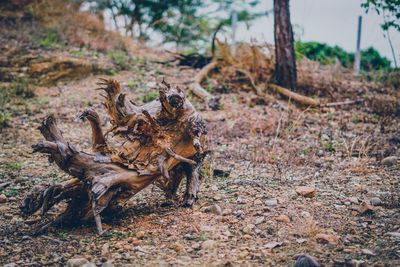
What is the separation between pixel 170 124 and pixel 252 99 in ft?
13.4

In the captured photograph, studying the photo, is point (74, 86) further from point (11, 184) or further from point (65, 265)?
point (65, 265)

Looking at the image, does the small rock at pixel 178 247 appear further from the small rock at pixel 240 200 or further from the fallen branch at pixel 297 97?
the fallen branch at pixel 297 97

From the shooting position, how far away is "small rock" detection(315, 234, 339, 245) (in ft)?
9.44

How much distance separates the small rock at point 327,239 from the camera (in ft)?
9.44

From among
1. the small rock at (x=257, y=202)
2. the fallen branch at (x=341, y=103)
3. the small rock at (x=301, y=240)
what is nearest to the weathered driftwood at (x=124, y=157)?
the small rock at (x=257, y=202)

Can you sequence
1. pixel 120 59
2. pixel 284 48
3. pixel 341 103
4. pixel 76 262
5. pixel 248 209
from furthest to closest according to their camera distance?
pixel 120 59, pixel 284 48, pixel 341 103, pixel 248 209, pixel 76 262

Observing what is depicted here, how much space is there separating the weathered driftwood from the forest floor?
196 mm

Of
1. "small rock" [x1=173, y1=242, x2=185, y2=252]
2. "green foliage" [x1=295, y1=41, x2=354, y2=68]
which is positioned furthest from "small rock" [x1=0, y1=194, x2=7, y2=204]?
"green foliage" [x1=295, y1=41, x2=354, y2=68]

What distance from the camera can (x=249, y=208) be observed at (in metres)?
3.52

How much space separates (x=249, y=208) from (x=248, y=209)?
0.02 metres

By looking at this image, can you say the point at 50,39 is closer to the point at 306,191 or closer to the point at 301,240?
the point at 306,191

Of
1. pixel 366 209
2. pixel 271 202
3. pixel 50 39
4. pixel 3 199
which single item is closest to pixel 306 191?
pixel 271 202

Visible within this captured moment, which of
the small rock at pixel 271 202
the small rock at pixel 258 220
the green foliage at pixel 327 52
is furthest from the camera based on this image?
the green foliage at pixel 327 52

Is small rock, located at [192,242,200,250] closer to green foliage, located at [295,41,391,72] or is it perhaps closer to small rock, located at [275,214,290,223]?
small rock, located at [275,214,290,223]
